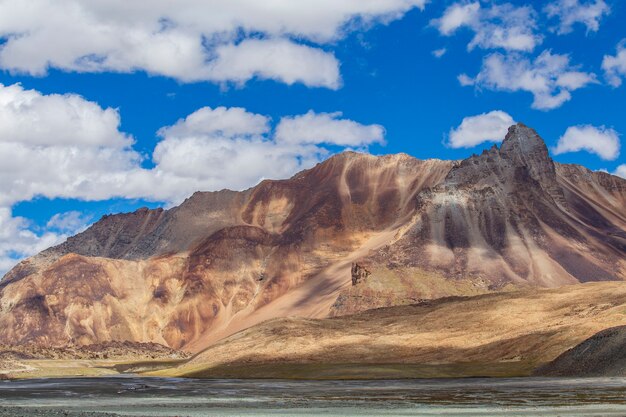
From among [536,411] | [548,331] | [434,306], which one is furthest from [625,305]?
[536,411]

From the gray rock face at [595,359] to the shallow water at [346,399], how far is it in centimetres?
575

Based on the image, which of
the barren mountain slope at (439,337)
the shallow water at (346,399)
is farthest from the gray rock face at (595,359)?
the barren mountain slope at (439,337)

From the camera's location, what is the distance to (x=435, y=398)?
78.1 metres

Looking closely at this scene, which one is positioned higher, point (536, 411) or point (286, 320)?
point (286, 320)

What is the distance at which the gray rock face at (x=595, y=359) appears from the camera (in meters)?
102

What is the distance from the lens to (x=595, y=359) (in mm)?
105750

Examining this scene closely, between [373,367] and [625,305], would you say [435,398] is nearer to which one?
[373,367]

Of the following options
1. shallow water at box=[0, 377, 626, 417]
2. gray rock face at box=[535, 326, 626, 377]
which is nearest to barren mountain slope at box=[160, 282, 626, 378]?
gray rock face at box=[535, 326, 626, 377]

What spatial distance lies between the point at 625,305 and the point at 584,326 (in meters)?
13.4

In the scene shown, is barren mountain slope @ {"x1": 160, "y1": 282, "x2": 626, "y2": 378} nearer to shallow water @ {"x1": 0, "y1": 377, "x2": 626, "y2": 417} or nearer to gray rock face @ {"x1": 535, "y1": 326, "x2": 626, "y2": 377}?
gray rock face @ {"x1": 535, "y1": 326, "x2": 626, "y2": 377}

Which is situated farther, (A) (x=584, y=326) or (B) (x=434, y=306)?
(B) (x=434, y=306)

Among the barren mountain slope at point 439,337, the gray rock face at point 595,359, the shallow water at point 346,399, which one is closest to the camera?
the shallow water at point 346,399

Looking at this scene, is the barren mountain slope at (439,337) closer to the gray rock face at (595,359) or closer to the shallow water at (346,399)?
the gray rock face at (595,359)

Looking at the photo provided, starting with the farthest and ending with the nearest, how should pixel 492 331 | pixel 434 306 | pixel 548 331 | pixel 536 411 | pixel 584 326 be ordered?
pixel 434 306 → pixel 492 331 → pixel 548 331 → pixel 584 326 → pixel 536 411
